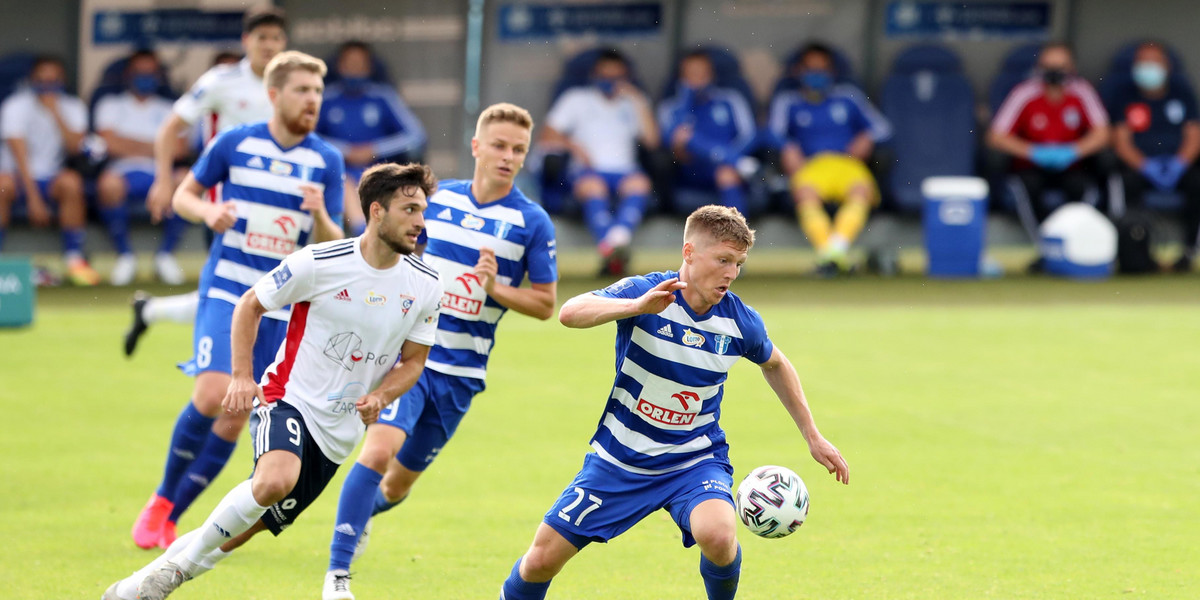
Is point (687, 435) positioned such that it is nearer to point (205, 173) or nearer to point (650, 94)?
point (205, 173)

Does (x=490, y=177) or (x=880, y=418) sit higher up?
(x=490, y=177)

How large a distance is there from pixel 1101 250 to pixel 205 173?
10459 mm

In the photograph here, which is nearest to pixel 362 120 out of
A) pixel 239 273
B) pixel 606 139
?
pixel 606 139

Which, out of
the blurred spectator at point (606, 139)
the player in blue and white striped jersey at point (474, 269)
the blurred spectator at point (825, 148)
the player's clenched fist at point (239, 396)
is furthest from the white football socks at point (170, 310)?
the blurred spectator at point (825, 148)

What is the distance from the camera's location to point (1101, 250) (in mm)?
14570

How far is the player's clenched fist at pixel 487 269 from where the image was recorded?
5379 mm

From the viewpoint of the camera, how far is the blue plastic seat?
51.6 ft

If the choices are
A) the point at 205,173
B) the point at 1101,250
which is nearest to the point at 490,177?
the point at 205,173

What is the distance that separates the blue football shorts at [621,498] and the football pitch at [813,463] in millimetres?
878

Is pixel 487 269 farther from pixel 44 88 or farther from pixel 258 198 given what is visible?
pixel 44 88

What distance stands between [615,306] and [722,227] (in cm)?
41

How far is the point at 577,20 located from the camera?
1638 centimetres

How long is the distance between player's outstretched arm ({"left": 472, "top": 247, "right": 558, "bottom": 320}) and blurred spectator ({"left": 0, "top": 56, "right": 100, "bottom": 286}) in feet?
30.8

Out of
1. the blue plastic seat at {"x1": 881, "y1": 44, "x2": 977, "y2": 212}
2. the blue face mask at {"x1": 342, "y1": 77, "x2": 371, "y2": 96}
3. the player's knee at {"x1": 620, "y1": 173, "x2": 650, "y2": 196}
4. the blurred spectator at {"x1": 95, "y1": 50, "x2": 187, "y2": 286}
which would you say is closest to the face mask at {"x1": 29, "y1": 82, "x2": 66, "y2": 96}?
the blurred spectator at {"x1": 95, "y1": 50, "x2": 187, "y2": 286}
